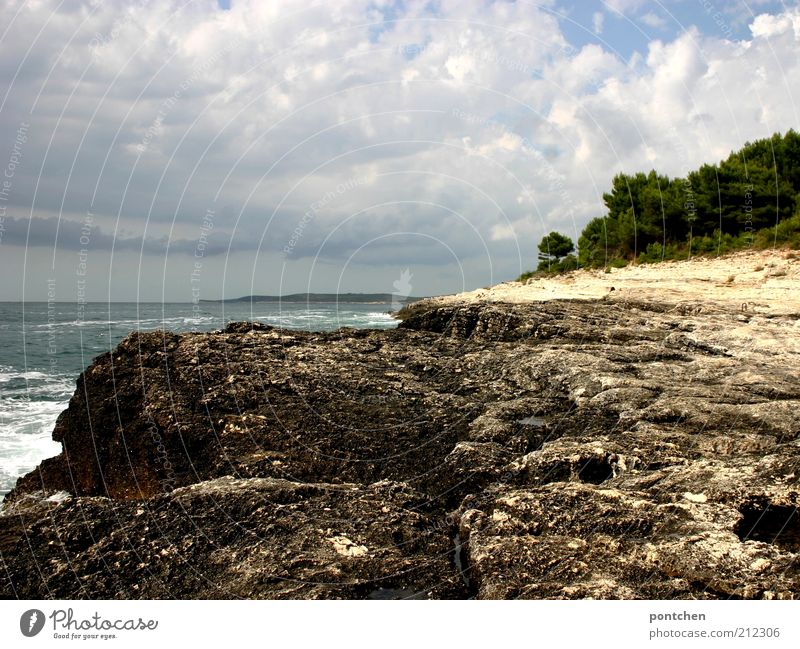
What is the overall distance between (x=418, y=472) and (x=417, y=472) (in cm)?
1

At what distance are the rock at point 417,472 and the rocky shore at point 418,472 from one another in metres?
0.03

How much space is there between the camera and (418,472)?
773 centimetres

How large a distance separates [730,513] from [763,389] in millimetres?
4566

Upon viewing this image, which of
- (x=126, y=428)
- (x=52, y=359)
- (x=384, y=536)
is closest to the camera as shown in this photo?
(x=384, y=536)

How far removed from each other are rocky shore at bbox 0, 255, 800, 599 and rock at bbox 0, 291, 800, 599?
3cm

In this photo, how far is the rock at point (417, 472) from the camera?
18.0 feet

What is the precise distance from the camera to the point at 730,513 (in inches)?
231

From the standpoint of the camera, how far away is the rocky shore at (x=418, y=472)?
549 cm

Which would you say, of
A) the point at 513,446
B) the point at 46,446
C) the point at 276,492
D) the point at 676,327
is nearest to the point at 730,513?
the point at 513,446

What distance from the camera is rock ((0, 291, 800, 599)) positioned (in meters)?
5.49

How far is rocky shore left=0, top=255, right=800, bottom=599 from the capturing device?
5488 millimetres
